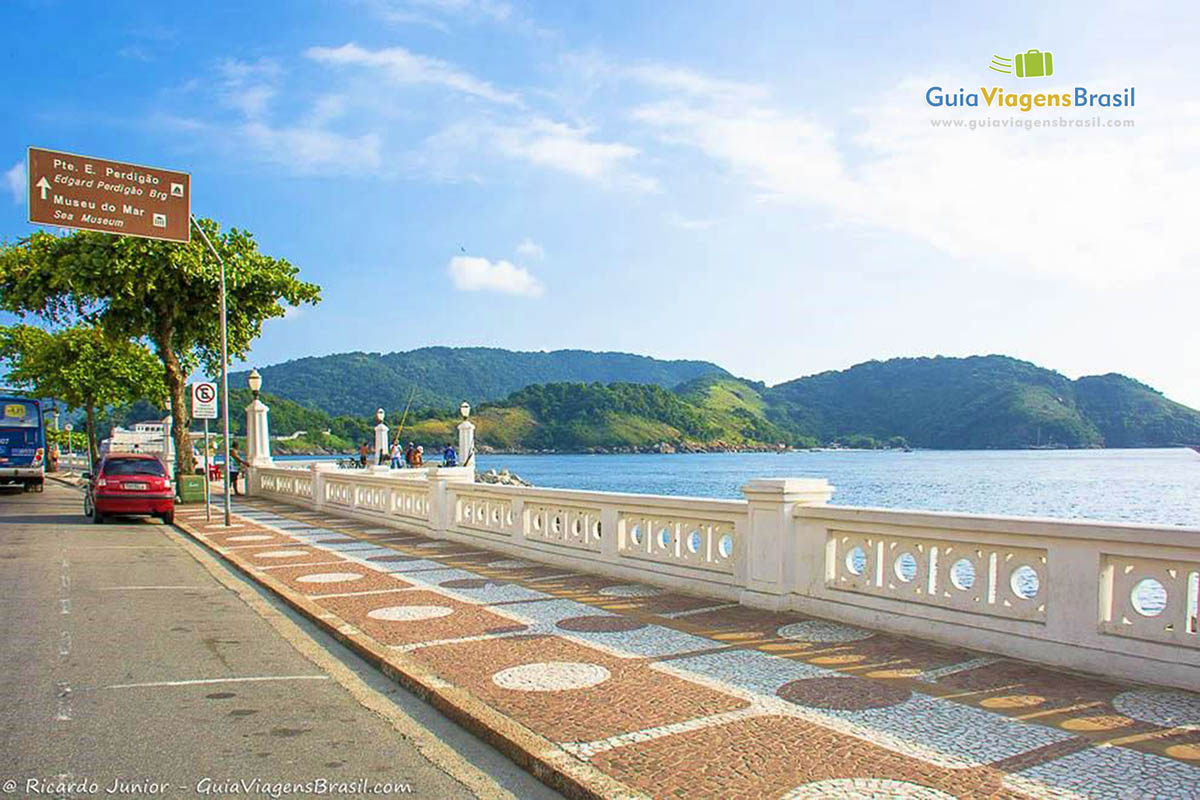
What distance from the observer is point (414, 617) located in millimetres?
8750

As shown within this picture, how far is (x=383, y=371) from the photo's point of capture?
14838cm

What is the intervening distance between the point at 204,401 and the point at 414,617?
11.8 meters

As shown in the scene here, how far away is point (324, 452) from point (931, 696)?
10392cm

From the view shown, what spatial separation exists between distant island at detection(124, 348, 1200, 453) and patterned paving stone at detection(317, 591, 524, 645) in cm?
7651

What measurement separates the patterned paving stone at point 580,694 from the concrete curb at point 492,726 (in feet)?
0.36

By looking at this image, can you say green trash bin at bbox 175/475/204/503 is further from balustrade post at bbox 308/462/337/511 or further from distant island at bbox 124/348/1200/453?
distant island at bbox 124/348/1200/453

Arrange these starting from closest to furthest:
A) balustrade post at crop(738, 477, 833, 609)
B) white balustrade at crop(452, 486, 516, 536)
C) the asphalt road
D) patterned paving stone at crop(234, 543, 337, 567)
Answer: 1. the asphalt road
2. balustrade post at crop(738, 477, 833, 609)
3. patterned paving stone at crop(234, 543, 337, 567)
4. white balustrade at crop(452, 486, 516, 536)

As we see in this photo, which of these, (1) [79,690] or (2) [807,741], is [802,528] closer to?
(2) [807,741]

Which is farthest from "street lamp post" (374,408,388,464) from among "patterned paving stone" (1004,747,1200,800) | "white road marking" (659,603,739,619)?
"patterned paving stone" (1004,747,1200,800)

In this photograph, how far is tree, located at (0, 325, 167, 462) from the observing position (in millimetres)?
42438

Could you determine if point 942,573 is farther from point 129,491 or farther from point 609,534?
point 129,491

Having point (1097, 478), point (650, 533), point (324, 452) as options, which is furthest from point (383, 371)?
point (650, 533)

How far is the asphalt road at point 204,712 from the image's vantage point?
15.5 ft

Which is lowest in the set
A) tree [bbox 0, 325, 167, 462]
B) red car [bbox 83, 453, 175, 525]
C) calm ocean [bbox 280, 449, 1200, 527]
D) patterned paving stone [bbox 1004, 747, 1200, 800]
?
calm ocean [bbox 280, 449, 1200, 527]
